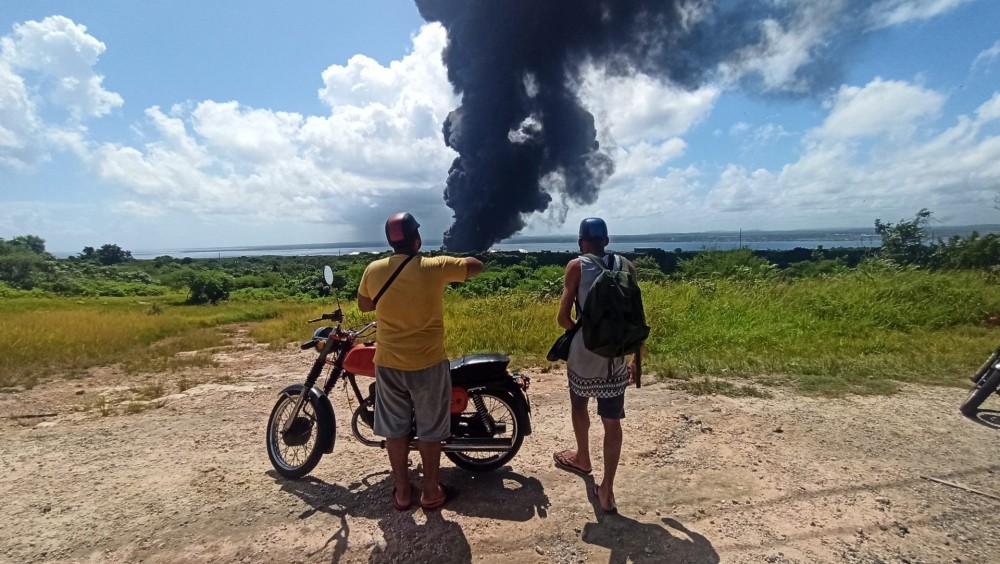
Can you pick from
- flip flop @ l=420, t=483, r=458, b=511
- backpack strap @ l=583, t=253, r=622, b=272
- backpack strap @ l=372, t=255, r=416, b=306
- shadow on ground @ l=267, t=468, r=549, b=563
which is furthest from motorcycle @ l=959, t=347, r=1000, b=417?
backpack strap @ l=372, t=255, r=416, b=306

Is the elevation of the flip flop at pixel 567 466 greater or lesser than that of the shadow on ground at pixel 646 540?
greater

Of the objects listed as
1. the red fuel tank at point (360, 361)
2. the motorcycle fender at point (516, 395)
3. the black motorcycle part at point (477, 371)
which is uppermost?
the red fuel tank at point (360, 361)

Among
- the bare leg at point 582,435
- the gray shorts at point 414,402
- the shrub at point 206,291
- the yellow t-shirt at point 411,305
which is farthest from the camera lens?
the shrub at point 206,291

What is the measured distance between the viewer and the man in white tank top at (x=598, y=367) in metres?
2.94

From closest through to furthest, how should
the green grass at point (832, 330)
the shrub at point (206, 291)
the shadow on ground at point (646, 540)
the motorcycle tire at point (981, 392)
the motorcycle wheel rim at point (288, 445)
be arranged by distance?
the shadow on ground at point (646, 540)
the motorcycle wheel rim at point (288, 445)
the motorcycle tire at point (981, 392)
the green grass at point (832, 330)
the shrub at point (206, 291)

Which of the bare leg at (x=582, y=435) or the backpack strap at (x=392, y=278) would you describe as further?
the bare leg at (x=582, y=435)

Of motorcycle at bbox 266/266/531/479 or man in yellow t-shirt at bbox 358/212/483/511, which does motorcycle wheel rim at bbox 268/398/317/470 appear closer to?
motorcycle at bbox 266/266/531/479

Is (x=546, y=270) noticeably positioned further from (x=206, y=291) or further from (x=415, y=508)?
(x=415, y=508)

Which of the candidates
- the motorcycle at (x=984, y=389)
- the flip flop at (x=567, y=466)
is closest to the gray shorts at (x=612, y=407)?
the flip flop at (x=567, y=466)

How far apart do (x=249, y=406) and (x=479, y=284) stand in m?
17.5

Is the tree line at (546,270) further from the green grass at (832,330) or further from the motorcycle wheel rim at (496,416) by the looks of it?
the green grass at (832,330)

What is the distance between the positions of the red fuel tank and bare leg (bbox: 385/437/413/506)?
551 millimetres

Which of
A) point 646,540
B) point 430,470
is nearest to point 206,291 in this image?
point 430,470

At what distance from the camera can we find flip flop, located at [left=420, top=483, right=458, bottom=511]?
307 cm
